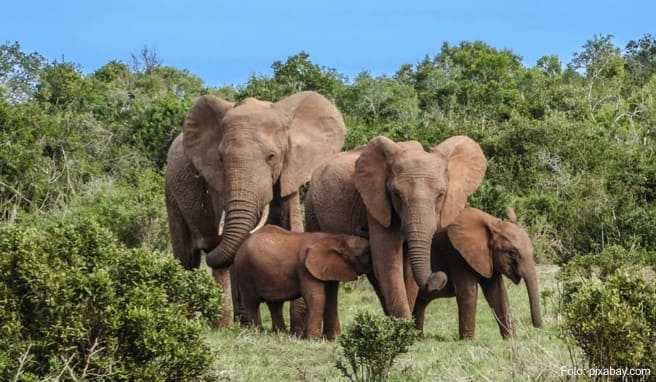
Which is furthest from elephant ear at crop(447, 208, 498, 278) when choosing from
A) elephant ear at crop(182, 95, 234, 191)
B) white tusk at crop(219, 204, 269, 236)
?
elephant ear at crop(182, 95, 234, 191)

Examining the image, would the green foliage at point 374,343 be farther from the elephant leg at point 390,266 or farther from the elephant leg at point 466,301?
the elephant leg at point 466,301

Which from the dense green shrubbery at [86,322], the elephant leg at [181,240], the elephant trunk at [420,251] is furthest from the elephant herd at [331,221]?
the dense green shrubbery at [86,322]

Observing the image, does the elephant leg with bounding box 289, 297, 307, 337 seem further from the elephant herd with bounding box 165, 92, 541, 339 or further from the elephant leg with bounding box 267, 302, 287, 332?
the elephant leg with bounding box 267, 302, 287, 332

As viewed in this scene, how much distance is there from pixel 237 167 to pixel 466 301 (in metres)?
2.30

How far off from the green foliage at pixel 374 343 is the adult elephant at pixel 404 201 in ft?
8.08

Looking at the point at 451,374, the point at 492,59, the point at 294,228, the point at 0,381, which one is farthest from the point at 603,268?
the point at 492,59

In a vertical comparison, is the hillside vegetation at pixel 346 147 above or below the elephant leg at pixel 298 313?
above

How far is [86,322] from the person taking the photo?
7.20 metres

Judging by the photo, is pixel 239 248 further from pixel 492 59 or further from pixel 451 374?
pixel 492 59

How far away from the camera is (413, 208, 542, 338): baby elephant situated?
10727mm

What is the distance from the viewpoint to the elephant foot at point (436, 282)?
33.7ft

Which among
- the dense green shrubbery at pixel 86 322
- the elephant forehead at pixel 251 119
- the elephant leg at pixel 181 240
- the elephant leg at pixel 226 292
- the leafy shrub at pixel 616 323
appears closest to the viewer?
the dense green shrubbery at pixel 86 322

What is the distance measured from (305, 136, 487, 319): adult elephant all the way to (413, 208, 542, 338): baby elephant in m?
0.19

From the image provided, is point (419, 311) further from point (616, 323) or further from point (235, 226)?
point (616, 323)
